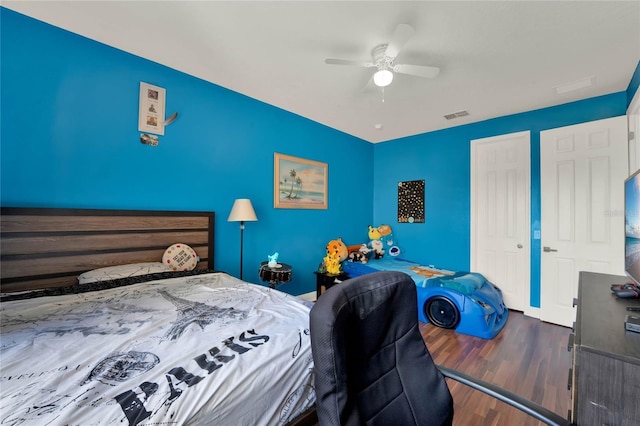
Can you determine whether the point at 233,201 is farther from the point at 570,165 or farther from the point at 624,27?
the point at 570,165

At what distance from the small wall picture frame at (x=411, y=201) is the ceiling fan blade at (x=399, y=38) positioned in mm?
2804

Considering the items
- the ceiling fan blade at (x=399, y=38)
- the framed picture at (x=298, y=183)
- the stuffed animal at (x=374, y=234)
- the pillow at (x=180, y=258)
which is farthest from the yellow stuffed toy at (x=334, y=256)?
the ceiling fan blade at (x=399, y=38)

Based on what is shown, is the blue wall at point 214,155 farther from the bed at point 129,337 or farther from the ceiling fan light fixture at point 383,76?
the ceiling fan light fixture at point 383,76

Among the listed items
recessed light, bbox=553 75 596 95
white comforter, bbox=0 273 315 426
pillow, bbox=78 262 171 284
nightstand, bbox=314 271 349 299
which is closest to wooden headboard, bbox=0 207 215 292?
pillow, bbox=78 262 171 284

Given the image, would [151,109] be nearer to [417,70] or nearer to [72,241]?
[72,241]

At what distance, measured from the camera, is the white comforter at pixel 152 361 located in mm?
806

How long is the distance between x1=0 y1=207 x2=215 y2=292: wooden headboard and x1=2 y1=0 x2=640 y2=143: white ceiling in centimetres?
130

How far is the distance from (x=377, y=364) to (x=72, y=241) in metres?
2.43

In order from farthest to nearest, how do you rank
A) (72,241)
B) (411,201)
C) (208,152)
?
(411,201)
(208,152)
(72,241)

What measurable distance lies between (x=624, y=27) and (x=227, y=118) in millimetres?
3449

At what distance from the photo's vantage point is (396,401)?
863mm

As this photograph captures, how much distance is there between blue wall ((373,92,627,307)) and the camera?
3162 mm

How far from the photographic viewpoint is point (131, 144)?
7.63 feet

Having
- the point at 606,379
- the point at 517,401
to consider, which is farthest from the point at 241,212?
the point at 606,379
